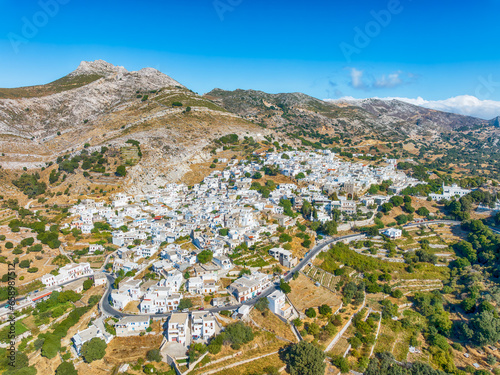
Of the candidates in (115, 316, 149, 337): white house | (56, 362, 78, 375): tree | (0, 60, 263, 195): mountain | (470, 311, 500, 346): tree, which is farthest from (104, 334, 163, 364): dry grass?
(0, 60, 263, 195): mountain

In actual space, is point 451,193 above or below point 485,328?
above

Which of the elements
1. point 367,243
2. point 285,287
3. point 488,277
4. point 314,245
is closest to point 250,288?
point 285,287

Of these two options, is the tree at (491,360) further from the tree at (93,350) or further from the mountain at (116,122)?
the mountain at (116,122)

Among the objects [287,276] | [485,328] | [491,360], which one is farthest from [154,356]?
[485,328]

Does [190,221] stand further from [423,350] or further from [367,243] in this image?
[423,350]

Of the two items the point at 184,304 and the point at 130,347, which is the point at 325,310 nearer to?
the point at 184,304

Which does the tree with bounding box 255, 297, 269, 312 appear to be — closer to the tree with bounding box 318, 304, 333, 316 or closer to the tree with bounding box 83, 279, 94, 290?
the tree with bounding box 318, 304, 333, 316

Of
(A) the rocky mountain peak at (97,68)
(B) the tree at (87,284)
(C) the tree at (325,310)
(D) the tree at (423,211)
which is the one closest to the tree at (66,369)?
(B) the tree at (87,284)
